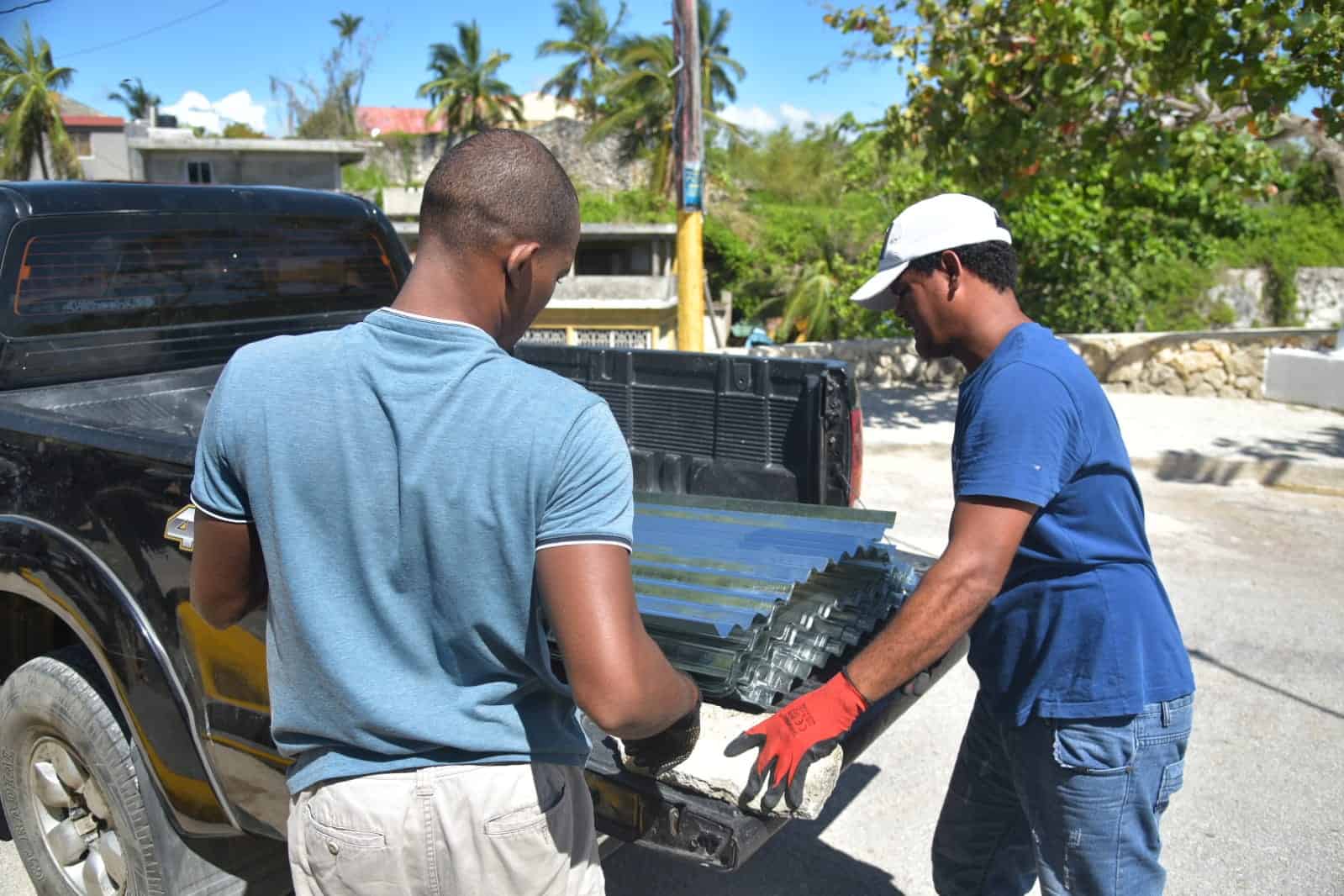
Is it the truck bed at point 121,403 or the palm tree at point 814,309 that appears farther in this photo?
the palm tree at point 814,309

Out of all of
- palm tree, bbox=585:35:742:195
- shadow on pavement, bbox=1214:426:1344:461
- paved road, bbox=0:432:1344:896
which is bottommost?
paved road, bbox=0:432:1344:896

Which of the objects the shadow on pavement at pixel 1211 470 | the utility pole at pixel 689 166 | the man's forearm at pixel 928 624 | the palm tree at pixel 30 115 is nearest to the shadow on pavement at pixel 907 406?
the shadow on pavement at pixel 1211 470

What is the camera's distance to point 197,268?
Answer: 3883 mm

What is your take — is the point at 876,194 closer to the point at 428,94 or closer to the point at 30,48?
the point at 30,48

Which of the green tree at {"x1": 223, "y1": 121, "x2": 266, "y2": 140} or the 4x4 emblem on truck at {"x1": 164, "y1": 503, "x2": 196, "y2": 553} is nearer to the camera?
the 4x4 emblem on truck at {"x1": 164, "y1": 503, "x2": 196, "y2": 553}

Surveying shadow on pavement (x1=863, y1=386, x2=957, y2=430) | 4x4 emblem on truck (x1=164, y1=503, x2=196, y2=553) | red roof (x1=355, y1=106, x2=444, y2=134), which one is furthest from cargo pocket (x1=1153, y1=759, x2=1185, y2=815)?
red roof (x1=355, y1=106, x2=444, y2=134)

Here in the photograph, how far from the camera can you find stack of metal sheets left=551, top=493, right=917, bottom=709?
7.77 feet

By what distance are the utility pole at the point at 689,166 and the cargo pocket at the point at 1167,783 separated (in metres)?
7.85

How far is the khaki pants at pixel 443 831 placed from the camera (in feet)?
5.00

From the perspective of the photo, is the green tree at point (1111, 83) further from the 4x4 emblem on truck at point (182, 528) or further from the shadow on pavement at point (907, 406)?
the 4x4 emblem on truck at point (182, 528)

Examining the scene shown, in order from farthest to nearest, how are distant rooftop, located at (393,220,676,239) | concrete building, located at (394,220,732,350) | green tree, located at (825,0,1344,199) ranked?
distant rooftop, located at (393,220,676,239) < concrete building, located at (394,220,732,350) < green tree, located at (825,0,1344,199)

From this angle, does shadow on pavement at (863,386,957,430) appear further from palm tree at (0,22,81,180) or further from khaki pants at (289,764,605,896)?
palm tree at (0,22,81,180)

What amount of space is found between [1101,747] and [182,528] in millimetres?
1959

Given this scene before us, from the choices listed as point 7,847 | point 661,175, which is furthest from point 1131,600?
point 661,175
